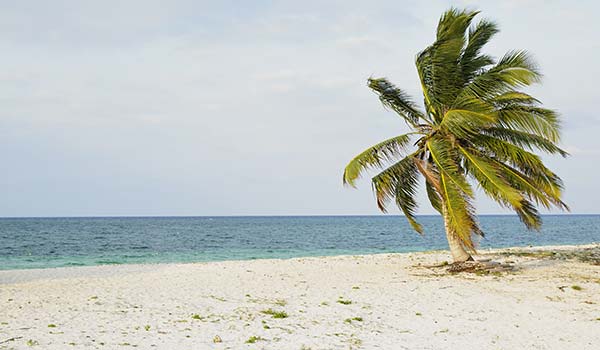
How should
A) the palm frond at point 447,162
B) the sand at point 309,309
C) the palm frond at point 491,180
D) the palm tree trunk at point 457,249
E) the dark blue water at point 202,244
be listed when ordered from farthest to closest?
the dark blue water at point 202,244 < the palm tree trunk at point 457,249 < the palm frond at point 447,162 < the palm frond at point 491,180 < the sand at point 309,309

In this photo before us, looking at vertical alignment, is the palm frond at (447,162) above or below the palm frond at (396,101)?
below

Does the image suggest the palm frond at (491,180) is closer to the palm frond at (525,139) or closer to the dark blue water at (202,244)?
the palm frond at (525,139)

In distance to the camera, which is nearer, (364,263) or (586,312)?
(586,312)

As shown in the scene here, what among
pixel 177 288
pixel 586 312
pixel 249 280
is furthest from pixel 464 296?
pixel 177 288

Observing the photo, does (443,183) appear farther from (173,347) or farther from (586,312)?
(173,347)

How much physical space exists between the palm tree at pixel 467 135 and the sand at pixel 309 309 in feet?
6.96

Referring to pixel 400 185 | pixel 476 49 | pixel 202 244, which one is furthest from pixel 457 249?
pixel 202 244

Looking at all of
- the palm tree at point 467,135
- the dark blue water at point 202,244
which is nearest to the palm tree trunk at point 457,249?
the palm tree at point 467,135

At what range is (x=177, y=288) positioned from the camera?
44.1ft

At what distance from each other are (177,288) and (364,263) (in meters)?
8.17

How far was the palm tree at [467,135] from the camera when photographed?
14.3m

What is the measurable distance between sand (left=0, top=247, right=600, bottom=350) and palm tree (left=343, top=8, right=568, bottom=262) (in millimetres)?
2121

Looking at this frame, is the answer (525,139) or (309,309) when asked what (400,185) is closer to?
(525,139)

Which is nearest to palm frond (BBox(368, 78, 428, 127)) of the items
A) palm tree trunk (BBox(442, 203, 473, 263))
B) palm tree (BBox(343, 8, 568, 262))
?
palm tree (BBox(343, 8, 568, 262))
